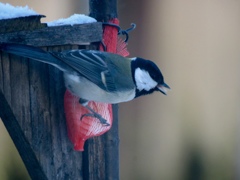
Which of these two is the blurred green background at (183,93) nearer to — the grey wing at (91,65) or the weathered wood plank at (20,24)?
the grey wing at (91,65)

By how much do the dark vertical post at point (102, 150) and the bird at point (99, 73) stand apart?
0.13 metres

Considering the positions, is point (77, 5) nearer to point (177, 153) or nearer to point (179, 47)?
point (179, 47)

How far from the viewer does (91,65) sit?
1.59 metres

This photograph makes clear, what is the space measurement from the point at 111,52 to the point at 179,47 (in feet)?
3.64

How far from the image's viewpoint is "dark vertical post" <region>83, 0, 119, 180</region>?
164cm

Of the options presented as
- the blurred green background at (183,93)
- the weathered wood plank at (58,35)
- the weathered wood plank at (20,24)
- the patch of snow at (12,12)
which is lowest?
the blurred green background at (183,93)

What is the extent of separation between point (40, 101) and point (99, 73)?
0.96 ft

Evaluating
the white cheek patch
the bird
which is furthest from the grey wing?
the white cheek patch

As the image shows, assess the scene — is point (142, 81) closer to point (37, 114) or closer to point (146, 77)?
point (146, 77)

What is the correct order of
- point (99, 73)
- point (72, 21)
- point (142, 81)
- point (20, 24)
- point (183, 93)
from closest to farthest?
1. point (20, 24)
2. point (72, 21)
3. point (99, 73)
4. point (142, 81)
5. point (183, 93)

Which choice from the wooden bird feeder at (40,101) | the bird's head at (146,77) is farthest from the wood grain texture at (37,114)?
the bird's head at (146,77)

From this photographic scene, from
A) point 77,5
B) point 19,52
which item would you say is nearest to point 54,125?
point 19,52

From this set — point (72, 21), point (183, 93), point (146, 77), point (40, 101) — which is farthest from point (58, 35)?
point (183, 93)

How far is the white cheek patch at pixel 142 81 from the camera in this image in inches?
69.1
